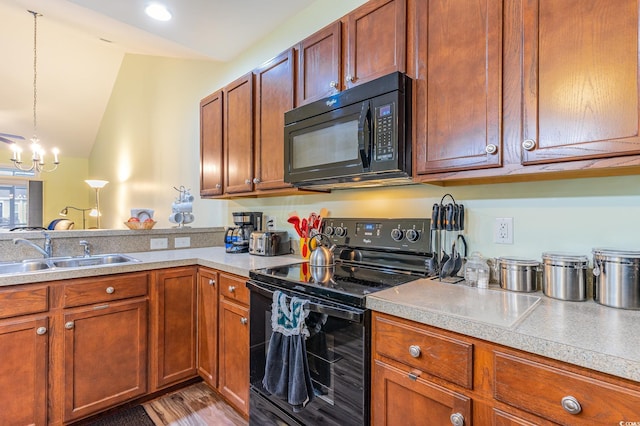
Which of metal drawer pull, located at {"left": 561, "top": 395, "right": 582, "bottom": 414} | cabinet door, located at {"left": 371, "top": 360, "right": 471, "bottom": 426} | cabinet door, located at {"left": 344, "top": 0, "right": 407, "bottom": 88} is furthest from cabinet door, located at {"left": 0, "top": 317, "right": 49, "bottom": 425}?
metal drawer pull, located at {"left": 561, "top": 395, "right": 582, "bottom": 414}

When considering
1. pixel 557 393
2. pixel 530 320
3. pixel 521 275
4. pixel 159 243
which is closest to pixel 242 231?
pixel 159 243

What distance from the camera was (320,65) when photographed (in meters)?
1.80

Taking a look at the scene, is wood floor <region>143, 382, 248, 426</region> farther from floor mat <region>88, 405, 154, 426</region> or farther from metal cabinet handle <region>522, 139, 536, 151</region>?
Answer: metal cabinet handle <region>522, 139, 536, 151</region>

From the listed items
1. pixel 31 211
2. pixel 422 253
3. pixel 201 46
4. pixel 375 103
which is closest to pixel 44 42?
pixel 201 46

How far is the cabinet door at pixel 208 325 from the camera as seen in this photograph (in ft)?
6.66

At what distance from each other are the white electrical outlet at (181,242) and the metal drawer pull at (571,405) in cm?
268

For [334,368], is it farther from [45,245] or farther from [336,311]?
[45,245]

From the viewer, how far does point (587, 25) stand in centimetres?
98

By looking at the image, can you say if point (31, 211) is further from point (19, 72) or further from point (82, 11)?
point (82, 11)

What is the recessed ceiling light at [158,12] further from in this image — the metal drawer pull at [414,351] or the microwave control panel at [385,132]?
the metal drawer pull at [414,351]

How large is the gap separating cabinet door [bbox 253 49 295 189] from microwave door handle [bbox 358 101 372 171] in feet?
2.23

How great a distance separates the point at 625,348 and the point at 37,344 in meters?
2.36

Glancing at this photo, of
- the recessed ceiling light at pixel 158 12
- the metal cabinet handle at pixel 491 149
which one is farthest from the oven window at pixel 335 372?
the recessed ceiling light at pixel 158 12

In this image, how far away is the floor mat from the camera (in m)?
1.86
